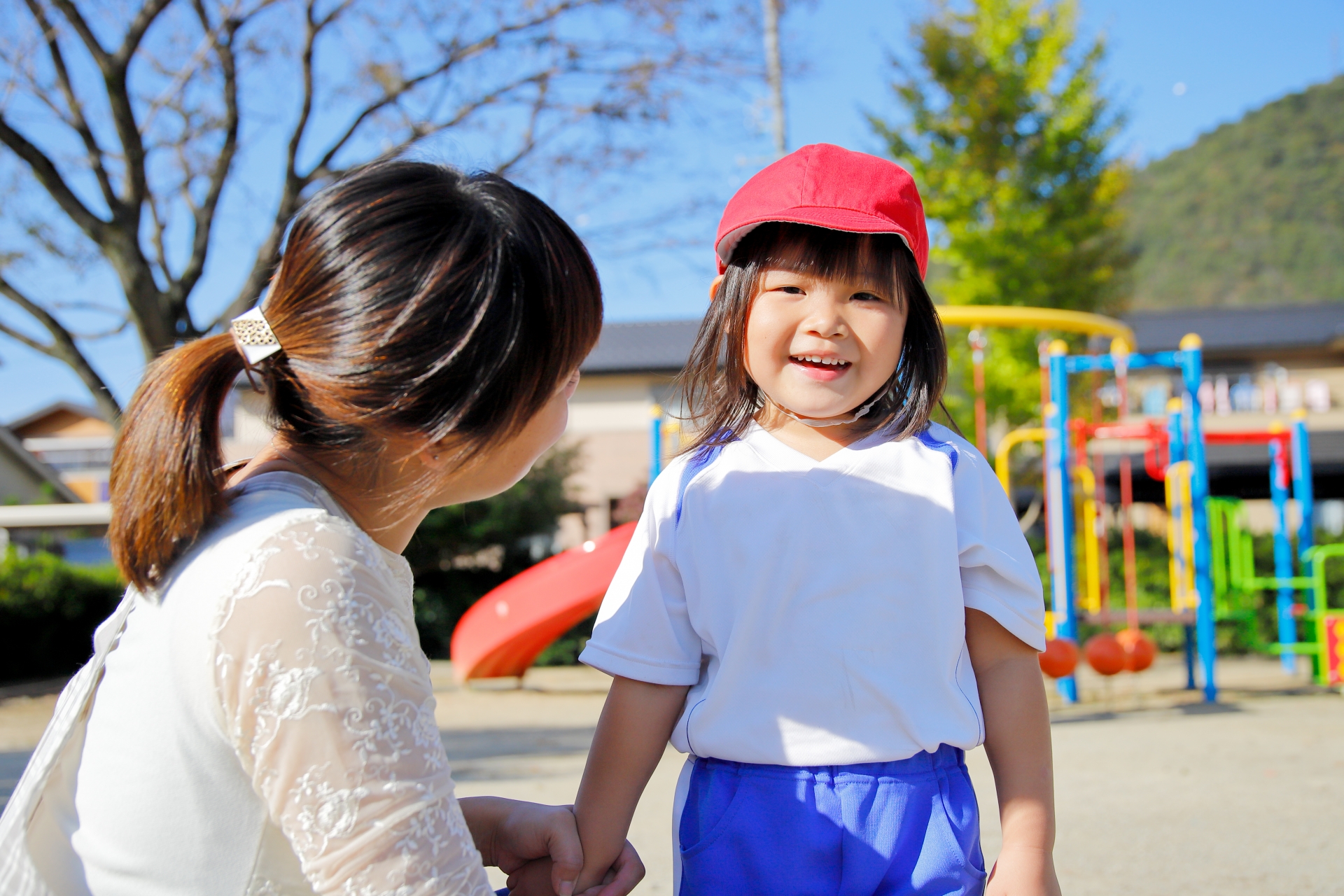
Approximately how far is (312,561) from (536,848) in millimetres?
576

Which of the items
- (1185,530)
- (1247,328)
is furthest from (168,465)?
(1247,328)

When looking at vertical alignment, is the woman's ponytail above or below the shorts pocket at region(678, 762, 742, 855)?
above

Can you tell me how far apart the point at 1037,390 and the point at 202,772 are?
1362 cm

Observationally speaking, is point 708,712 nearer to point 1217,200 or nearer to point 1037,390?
point 1037,390

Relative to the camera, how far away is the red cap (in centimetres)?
143

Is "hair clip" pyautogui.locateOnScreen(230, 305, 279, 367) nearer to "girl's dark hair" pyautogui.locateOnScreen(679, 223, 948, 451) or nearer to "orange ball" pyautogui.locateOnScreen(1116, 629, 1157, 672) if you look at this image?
"girl's dark hair" pyautogui.locateOnScreen(679, 223, 948, 451)

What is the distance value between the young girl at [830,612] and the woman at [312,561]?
0.37 metres

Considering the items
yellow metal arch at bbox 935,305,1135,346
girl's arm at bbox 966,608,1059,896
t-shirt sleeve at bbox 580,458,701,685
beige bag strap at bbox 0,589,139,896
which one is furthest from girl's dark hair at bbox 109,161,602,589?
yellow metal arch at bbox 935,305,1135,346

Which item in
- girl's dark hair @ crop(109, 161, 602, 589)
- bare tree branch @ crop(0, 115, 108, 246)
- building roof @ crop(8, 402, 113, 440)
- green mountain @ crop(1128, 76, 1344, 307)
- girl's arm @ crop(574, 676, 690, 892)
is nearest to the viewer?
girl's dark hair @ crop(109, 161, 602, 589)

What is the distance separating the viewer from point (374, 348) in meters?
1.03

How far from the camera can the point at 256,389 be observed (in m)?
1.14

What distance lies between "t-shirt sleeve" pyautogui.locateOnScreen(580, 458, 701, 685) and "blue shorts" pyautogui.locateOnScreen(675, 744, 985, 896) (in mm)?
163

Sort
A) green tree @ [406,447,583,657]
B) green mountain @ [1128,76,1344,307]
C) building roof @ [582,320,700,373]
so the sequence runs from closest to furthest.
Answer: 1. green tree @ [406,447,583,657]
2. building roof @ [582,320,700,373]
3. green mountain @ [1128,76,1344,307]

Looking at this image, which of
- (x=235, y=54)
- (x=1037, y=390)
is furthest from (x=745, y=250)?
(x=1037, y=390)
